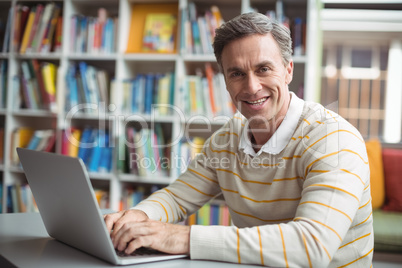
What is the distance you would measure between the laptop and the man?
62mm

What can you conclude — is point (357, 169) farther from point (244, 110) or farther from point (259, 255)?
point (244, 110)

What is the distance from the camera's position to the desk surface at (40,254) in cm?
77

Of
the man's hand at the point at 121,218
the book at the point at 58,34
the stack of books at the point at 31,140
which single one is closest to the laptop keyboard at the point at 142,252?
the man's hand at the point at 121,218

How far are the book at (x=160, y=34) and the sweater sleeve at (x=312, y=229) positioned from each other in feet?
6.48

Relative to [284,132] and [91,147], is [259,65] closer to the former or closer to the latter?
[284,132]

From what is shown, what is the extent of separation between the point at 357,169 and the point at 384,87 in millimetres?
3846

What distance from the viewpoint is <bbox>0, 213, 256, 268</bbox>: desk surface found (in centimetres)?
77

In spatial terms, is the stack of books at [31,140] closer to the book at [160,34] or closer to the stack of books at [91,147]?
the stack of books at [91,147]

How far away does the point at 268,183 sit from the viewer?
1.10m

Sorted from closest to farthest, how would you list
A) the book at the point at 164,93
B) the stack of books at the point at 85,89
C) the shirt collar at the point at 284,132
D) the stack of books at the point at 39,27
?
the shirt collar at the point at 284,132 < the book at the point at 164,93 < the stack of books at the point at 85,89 < the stack of books at the point at 39,27

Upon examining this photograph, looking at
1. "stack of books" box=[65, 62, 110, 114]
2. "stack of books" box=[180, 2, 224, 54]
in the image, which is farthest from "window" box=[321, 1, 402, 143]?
"stack of books" box=[65, 62, 110, 114]

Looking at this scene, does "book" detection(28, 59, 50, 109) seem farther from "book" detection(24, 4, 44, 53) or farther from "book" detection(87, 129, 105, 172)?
"book" detection(87, 129, 105, 172)

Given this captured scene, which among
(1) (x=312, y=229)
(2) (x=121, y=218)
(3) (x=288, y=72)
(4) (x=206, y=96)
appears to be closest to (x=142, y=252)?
(2) (x=121, y=218)

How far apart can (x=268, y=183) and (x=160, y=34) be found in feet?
6.30
